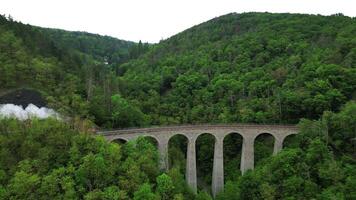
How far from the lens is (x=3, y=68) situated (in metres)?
58.4

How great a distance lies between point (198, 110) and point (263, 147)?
18242mm

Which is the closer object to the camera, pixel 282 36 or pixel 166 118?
pixel 166 118

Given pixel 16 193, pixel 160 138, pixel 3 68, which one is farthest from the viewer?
pixel 3 68

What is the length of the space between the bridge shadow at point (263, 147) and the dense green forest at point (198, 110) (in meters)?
0.18

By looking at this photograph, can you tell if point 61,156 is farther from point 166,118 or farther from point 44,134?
point 166,118

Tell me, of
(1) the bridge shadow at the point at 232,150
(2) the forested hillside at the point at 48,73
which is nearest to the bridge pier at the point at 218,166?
Answer: (1) the bridge shadow at the point at 232,150

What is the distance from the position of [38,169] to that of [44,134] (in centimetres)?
449

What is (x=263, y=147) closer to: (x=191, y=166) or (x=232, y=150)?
(x=232, y=150)

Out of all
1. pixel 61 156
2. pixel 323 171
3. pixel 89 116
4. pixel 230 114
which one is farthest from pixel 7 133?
pixel 230 114

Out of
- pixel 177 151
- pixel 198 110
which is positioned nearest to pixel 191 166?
pixel 177 151

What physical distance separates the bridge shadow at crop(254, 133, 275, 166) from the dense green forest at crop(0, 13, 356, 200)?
0.59ft

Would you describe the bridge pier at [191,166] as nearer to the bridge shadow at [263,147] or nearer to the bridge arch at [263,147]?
the bridge shadow at [263,147]

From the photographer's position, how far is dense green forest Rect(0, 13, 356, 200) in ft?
131

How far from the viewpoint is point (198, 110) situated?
3076 inches
